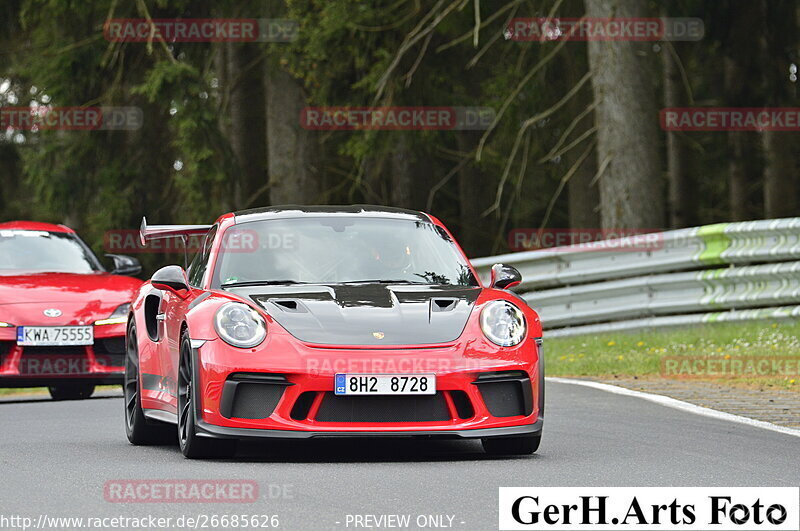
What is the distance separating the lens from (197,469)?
26.7 feet

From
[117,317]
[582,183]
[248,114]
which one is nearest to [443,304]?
[117,317]

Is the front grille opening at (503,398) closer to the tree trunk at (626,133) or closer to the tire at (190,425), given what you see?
the tire at (190,425)

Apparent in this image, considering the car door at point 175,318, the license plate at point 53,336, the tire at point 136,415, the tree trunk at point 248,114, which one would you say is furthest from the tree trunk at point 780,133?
the car door at point 175,318

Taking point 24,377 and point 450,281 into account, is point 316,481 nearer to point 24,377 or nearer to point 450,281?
point 450,281

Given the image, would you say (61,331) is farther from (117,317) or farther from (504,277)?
(504,277)

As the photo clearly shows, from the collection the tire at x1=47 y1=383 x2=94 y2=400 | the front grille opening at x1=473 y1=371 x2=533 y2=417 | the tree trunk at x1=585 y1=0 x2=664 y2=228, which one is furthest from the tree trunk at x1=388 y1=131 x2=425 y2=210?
the front grille opening at x1=473 y1=371 x2=533 y2=417

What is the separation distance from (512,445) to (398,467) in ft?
2.78

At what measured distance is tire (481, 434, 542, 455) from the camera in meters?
8.70

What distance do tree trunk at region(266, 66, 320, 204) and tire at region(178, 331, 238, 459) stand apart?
16.6 metres

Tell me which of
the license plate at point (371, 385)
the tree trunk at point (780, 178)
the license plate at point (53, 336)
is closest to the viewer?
the license plate at point (371, 385)

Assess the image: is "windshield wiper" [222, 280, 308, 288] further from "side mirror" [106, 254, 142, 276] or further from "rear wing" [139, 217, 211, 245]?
"side mirror" [106, 254, 142, 276]

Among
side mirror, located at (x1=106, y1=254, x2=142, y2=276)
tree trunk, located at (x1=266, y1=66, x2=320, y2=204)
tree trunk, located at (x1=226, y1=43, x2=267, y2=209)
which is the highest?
tree trunk, located at (x1=226, y1=43, x2=267, y2=209)

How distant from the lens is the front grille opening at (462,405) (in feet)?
27.6

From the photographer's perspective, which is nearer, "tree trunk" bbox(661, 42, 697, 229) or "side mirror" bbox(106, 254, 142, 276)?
"side mirror" bbox(106, 254, 142, 276)
